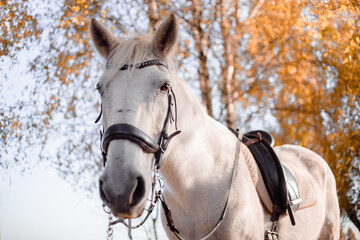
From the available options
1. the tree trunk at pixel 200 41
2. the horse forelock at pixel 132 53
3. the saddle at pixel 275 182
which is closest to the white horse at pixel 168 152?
the horse forelock at pixel 132 53

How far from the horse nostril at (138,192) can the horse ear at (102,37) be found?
1.15 metres

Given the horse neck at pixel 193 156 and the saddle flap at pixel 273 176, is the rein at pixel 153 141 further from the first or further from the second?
the saddle flap at pixel 273 176

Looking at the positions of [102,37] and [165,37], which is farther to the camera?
[102,37]

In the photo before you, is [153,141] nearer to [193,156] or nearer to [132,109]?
[132,109]

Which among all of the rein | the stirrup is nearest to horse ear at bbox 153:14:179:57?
the rein

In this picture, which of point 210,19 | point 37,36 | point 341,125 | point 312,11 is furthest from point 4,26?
point 341,125

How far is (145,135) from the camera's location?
2.19 meters

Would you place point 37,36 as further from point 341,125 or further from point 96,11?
point 341,125

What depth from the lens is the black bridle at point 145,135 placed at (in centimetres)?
212

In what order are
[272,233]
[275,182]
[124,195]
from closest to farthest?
1. [124,195]
2. [272,233]
3. [275,182]

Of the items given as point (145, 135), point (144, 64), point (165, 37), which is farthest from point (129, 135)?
point (165, 37)

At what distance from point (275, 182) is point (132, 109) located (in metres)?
1.67

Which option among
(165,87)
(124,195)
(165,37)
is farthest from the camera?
(165,37)

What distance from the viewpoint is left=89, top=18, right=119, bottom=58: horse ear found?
2.75 m
